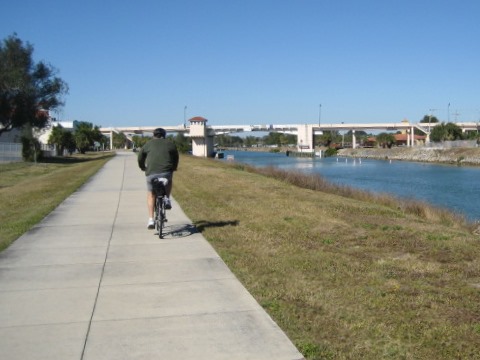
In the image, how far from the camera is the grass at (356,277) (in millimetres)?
4859

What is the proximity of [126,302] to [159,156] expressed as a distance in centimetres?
450

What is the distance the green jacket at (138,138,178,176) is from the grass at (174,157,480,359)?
1.47 m

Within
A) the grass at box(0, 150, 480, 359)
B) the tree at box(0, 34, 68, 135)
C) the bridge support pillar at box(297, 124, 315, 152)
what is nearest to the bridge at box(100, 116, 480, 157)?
the bridge support pillar at box(297, 124, 315, 152)

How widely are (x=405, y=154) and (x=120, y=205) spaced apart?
108m

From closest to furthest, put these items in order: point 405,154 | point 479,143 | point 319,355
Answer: point 319,355 → point 479,143 → point 405,154

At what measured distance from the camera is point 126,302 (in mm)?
6090

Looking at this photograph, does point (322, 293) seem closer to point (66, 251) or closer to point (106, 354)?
point (106, 354)

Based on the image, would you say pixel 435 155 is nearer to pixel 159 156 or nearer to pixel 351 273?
pixel 159 156

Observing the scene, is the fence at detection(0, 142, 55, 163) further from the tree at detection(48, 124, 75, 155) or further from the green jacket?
the green jacket

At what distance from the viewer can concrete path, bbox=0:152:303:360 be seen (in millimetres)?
4754

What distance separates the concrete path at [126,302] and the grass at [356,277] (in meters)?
0.34

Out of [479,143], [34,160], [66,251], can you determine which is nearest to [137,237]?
[66,251]

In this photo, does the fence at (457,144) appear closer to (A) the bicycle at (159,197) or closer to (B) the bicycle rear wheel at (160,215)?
(A) the bicycle at (159,197)

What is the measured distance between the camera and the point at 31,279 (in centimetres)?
711
